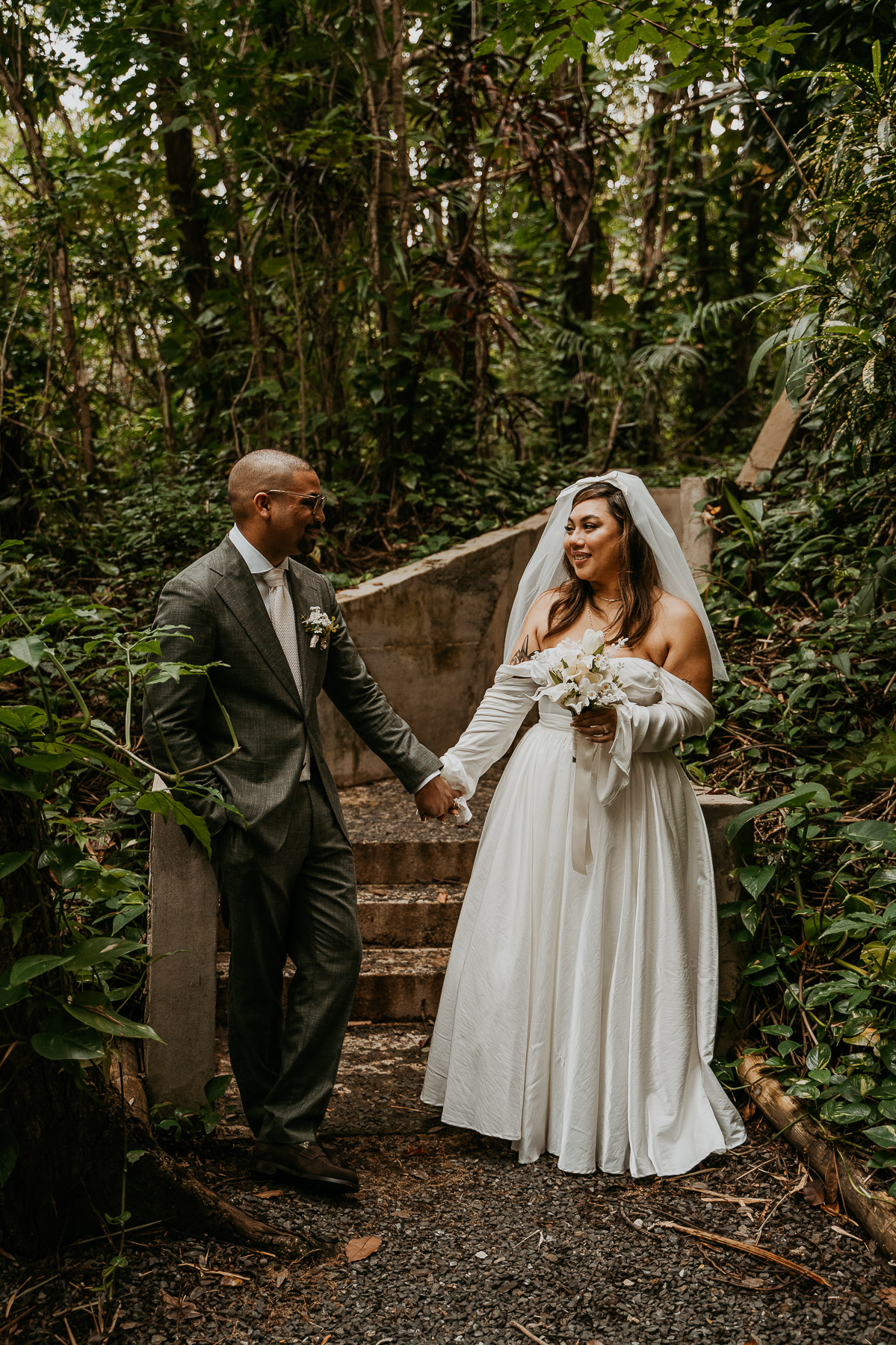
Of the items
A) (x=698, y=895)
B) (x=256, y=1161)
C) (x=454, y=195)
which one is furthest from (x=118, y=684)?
(x=454, y=195)

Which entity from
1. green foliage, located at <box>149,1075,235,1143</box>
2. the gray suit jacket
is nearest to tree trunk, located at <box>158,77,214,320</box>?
the gray suit jacket

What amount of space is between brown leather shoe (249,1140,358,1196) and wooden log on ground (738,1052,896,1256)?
4.27 ft

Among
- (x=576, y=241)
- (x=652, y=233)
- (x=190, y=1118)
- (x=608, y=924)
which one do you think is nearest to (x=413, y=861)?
(x=608, y=924)

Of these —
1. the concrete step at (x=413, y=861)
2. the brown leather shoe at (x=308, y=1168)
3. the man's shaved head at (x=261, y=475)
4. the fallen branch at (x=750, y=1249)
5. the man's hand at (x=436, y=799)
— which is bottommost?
the fallen branch at (x=750, y=1249)

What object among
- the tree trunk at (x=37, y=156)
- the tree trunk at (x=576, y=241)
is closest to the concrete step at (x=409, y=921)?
the tree trunk at (x=37, y=156)

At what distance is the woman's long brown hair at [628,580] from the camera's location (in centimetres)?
321

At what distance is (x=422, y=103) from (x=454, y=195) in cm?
63

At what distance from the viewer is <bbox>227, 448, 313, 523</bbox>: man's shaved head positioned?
2.87m

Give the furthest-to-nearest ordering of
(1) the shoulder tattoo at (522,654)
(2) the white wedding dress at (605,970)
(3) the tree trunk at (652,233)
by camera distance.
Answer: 1. (3) the tree trunk at (652,233)
2. (1) the shoulder tattoo at (522,654)
3. (2) the white wedding dress at (605,970)

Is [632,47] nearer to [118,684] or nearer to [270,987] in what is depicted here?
[118,684]

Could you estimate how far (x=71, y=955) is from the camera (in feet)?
6.55

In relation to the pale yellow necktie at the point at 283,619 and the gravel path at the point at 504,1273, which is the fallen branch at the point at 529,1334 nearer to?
the gravel path at the point at 504,1273

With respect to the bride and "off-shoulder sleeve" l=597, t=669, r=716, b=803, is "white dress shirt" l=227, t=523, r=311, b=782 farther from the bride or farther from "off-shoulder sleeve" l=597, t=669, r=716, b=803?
"off-shoulder sleeve" l=597, t=669, r=716, b=803

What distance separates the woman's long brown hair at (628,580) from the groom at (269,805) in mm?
958
